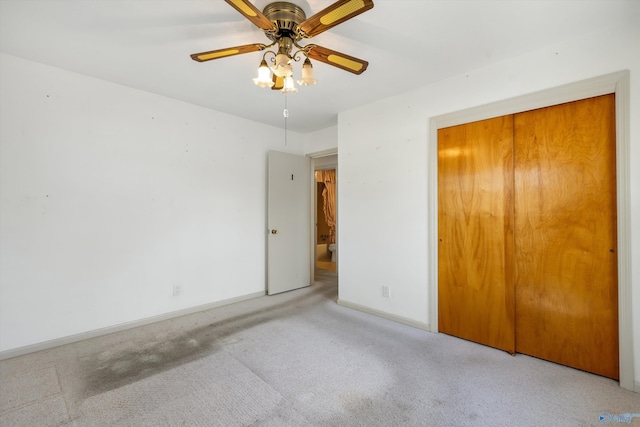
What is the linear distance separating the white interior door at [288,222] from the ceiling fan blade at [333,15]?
2.46 meters

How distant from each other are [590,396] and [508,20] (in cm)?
248

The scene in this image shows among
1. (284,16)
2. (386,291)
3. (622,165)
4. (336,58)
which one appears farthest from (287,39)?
(386,291)

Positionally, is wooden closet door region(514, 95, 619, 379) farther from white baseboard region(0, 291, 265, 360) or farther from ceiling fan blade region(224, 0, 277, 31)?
white baseboard region(0, 291, 265, 360)

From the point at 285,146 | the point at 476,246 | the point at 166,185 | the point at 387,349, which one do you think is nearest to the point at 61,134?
the point at 166,185

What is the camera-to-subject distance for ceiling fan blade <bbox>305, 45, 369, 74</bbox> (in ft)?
5.48

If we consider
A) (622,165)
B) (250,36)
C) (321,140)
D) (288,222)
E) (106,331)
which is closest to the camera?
(622,165)

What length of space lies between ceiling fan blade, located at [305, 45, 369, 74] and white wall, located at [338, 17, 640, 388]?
4.10ft

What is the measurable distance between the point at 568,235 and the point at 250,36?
110 inches

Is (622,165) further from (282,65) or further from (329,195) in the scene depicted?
(329,195)

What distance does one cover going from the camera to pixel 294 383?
1907 mm

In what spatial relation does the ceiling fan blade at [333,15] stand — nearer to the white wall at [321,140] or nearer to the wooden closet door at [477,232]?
the wooden closet door at [477,232]

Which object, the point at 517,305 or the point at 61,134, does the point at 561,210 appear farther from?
the point at 61,134

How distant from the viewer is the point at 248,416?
1597mm

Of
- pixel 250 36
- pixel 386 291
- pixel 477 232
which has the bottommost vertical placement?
pixel 386 291
